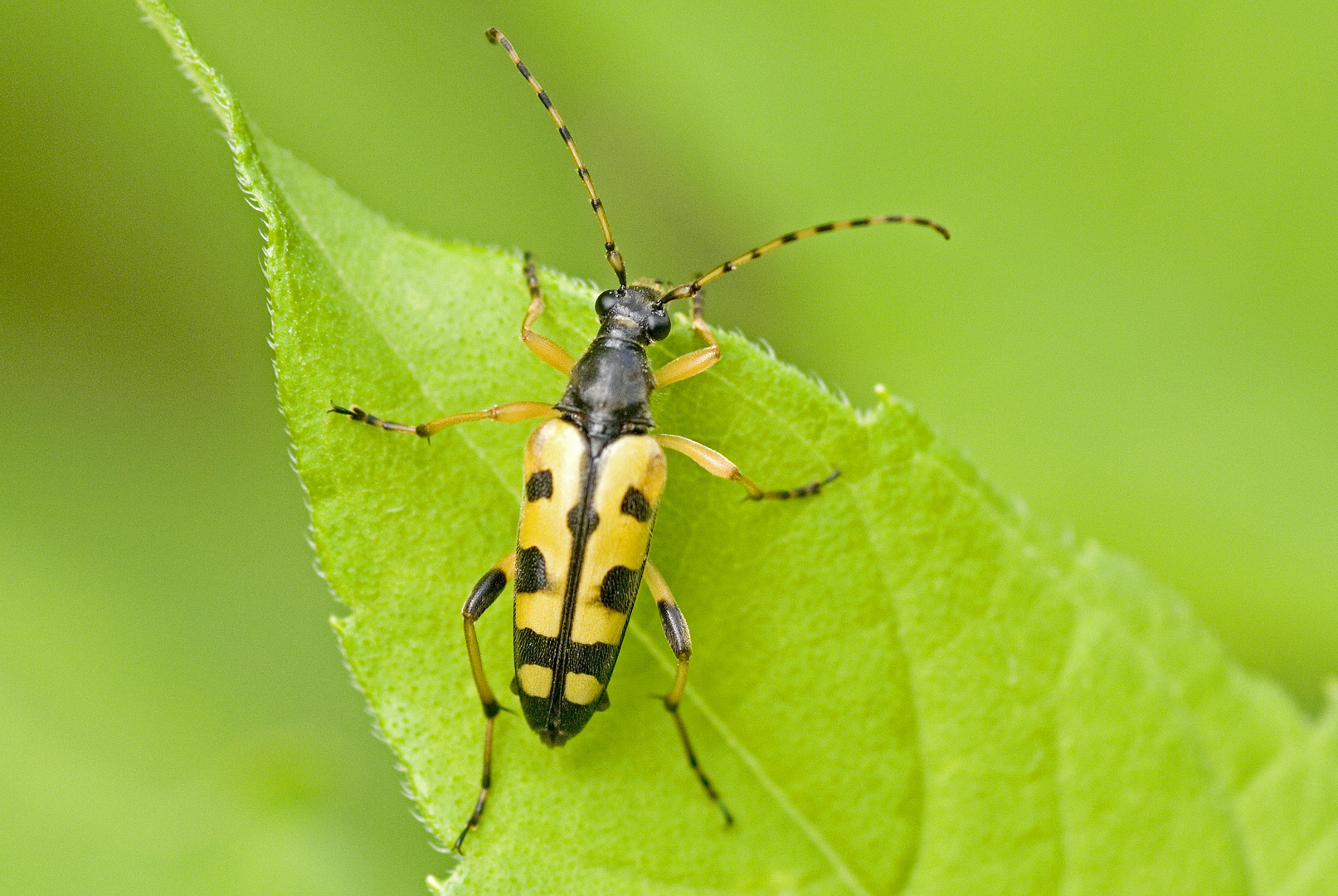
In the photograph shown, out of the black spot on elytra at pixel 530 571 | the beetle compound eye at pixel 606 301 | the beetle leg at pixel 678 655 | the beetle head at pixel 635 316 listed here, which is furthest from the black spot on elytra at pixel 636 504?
the beetle compound eye at pixel 606 301

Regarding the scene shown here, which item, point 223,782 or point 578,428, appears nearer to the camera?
point 578,428

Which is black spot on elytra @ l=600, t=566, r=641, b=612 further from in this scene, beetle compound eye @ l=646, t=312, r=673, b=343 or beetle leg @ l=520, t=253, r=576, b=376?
beetle compound eye @ l=646, t=312, r=673, b=343

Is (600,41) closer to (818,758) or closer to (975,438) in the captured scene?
(975,438)

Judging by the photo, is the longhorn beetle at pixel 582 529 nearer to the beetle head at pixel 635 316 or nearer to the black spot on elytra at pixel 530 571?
the black spot on elytra at pixel 530 571

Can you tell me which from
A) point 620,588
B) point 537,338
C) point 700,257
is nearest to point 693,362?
point 537,338

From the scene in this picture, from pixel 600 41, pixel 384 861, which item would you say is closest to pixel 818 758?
pixel 384 861

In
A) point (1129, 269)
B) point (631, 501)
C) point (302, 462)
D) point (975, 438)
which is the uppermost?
point (1129, 269)

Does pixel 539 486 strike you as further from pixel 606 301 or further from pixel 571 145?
pixel 571 145
